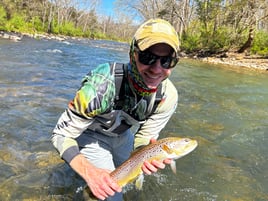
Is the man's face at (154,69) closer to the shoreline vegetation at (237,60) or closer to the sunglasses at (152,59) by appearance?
the sunglasses at (152,59)

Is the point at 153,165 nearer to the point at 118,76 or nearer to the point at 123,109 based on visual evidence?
the point at 123,109

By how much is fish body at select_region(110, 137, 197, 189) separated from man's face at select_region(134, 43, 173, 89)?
0.42 m

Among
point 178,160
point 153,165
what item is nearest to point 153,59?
point 153,165

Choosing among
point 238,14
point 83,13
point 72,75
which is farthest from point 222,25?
point 83,13

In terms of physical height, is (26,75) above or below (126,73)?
below

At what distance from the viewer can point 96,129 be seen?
284 cm

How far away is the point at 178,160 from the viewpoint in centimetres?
446

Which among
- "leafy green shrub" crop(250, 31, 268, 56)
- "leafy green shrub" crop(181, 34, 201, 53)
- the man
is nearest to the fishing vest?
the man

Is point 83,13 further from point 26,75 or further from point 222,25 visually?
point 26,75

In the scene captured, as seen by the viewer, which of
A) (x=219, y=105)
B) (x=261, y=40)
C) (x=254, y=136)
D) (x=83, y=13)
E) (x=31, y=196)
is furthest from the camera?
(x=83, y=13)

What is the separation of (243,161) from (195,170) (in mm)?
944

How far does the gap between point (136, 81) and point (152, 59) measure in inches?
11.9

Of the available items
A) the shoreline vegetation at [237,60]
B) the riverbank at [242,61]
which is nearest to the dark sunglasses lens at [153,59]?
the shoreline vegetation at [237,60]

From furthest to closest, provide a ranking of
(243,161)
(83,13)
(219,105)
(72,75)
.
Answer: (83,13) < (72,75) < (219,105) < (243,161)
